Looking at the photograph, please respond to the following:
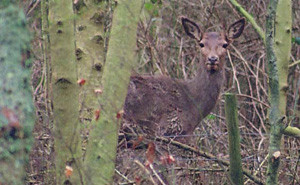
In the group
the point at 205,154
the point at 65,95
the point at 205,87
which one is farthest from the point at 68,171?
the point at 205,87

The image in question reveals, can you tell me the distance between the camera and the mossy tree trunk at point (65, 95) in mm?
3928

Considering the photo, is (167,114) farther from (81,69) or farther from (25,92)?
(25,92)

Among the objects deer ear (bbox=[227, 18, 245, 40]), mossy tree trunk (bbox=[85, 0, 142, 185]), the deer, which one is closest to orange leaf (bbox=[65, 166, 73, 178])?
mossy tree trunk (bbox=[85, 0, 142, 185])

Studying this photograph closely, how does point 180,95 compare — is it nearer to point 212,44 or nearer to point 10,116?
point 212,44

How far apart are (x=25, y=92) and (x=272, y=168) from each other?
177cm

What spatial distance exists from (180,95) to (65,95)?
3.79m

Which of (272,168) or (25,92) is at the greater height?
(25,92)

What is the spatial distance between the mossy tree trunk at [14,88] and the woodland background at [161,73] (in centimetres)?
24

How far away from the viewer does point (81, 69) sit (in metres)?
6.27

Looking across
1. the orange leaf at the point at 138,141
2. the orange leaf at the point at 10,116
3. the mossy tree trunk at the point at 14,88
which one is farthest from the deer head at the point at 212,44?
the orange leaf at the point at 10,116

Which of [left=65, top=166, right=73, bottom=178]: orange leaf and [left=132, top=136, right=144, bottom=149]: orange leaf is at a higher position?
[left=132, top=136, right=144, bottom=149]: orange leaf

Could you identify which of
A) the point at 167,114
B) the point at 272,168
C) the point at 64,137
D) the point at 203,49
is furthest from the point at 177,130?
the point at 64,137

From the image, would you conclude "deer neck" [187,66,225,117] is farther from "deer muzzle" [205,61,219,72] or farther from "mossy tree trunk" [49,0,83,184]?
"mossy tree trunk" [49,0,83,184]

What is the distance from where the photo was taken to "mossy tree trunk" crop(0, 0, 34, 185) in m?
3.46
